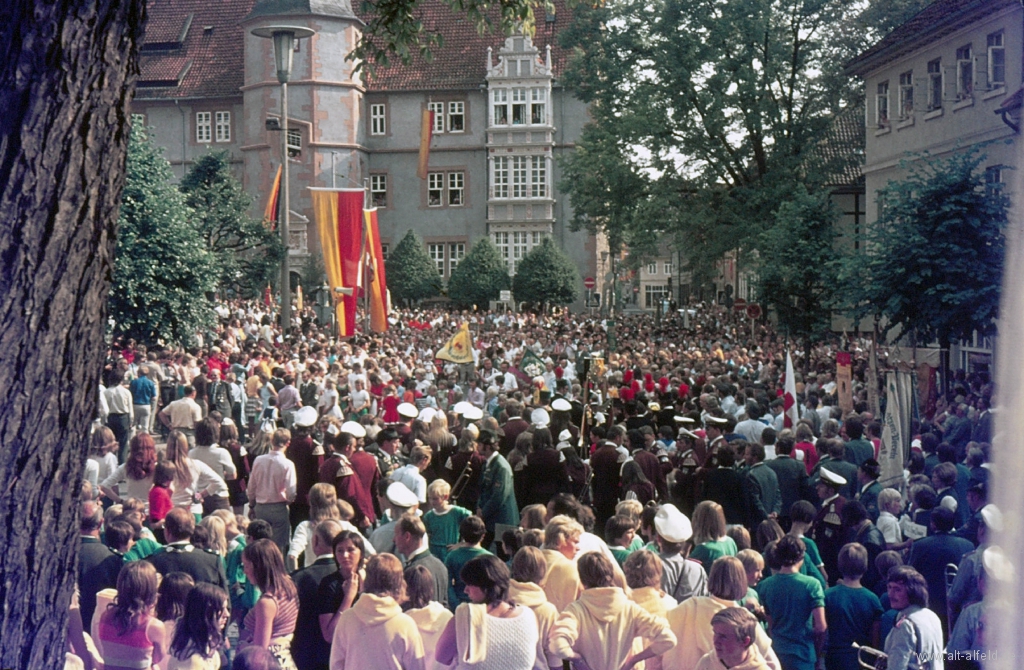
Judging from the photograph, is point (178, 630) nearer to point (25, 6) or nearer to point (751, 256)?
point (25, 6)

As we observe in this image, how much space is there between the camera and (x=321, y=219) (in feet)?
83.4

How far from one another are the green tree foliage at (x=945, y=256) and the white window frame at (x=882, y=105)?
15.3 meters

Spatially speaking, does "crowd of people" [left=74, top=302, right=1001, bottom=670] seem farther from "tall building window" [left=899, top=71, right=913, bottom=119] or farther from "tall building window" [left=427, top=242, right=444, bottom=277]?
"tall building window" [left=427, top=242, right=444, bottom=277]

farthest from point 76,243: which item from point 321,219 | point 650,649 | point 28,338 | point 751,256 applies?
point 751,256

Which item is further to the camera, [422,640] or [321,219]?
[321,219]

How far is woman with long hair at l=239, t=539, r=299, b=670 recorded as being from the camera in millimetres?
6363

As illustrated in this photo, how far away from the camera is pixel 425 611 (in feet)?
19.9

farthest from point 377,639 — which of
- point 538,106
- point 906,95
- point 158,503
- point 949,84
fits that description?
point 538,106

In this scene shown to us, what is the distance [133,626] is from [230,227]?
33.8 m

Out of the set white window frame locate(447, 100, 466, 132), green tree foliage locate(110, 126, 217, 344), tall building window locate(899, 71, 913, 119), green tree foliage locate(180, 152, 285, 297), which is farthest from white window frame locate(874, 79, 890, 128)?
white window frame locate(447, 100, 466, 132)

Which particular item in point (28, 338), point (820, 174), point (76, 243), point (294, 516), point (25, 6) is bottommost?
point (294, 516)

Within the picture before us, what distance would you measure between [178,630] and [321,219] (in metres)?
20.1

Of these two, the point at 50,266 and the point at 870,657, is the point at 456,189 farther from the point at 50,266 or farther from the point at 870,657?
the point at 50,266

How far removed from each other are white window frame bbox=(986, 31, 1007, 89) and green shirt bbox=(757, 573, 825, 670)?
72.6 feet
